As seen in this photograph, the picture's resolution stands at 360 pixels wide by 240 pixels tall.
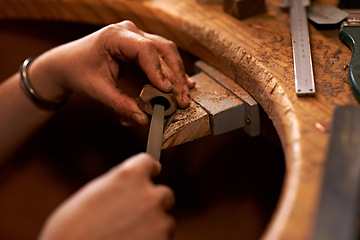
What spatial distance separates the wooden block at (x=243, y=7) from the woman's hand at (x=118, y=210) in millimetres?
480

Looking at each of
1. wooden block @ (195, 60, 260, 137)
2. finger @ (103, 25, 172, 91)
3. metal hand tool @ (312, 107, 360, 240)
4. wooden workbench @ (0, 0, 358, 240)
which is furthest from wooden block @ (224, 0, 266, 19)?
metal hand tool @ (312, 107, 360, 240)

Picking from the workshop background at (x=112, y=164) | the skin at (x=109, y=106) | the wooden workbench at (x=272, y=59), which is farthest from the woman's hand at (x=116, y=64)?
the workshop background at (x=112, y=164)

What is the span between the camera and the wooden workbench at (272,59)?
487mm

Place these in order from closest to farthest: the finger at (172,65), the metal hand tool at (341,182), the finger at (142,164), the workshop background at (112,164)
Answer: the metal hand tool at (341,182), the finger at (142,164), the finger at (172,65), the workshop background at (112,164)

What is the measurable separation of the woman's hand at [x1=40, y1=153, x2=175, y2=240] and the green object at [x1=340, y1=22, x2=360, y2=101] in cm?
34

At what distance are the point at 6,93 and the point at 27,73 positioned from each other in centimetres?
7

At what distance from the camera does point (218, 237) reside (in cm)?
115

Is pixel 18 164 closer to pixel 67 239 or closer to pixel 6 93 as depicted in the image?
pixel 6 93

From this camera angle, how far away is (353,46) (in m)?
0.73

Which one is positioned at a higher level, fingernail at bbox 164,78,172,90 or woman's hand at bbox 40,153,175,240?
fingernail at bbox 164,78,172,90

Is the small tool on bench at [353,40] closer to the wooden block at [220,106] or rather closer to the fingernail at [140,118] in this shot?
the wooden block at [220,106]

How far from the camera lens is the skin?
47cm

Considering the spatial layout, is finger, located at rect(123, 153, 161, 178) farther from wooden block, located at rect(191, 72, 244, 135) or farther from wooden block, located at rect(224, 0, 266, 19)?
wooden block, located at rect(224, 0, 266, 19)

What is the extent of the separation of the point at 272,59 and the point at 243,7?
19cm
